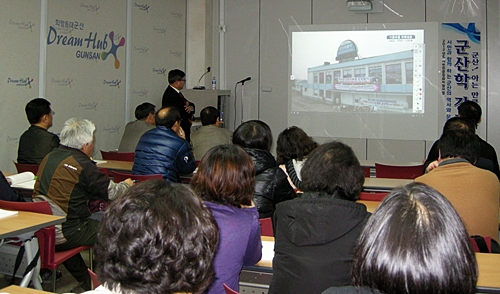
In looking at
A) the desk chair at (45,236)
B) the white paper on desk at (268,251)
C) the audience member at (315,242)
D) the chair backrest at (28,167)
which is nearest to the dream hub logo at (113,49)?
the chair backrest at (28,167)

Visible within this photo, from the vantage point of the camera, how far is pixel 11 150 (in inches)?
226

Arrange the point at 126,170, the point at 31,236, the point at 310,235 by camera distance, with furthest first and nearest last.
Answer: the point at 126,170, the point at 31,236, the point at 310,235

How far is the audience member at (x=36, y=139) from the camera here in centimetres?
482

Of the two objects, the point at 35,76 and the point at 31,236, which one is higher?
the point at 35,76

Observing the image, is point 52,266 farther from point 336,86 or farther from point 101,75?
point 336,86

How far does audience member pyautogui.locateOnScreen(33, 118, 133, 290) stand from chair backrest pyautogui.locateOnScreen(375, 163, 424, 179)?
261 cm

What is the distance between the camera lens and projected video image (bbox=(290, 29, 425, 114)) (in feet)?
26.8

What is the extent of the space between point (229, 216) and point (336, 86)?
6.55 meters

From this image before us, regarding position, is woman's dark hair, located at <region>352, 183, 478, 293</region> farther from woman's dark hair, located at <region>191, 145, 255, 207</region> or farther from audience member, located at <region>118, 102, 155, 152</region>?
audience member, located at <region>118, 102, 155, 152</region>

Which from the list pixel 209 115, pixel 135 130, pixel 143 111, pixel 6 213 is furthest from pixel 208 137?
pixel 6 213

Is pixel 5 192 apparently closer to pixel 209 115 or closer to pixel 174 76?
pixel 209 115

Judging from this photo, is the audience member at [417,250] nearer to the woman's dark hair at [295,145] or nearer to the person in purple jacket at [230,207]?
the person in purple jacket at [230,207]

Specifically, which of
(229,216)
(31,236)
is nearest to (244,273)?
(229,216)

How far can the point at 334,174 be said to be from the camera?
220 cm
